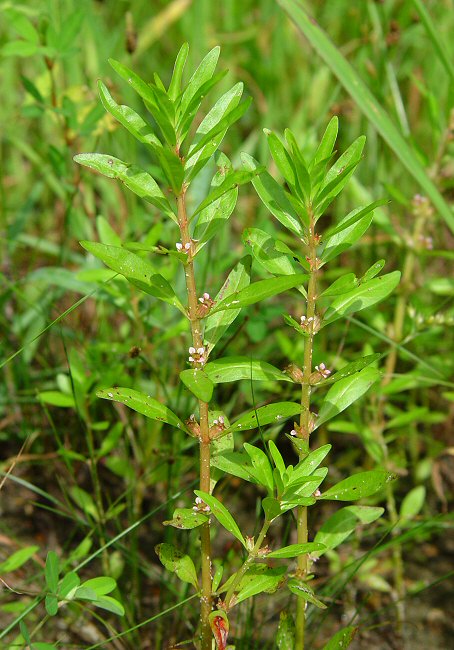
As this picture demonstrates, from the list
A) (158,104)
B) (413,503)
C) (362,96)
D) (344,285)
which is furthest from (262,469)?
(362,96)

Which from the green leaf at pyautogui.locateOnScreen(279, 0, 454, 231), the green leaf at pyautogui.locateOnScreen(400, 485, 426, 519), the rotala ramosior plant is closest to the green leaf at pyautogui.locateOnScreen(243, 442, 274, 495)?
the rotala ramosior plant

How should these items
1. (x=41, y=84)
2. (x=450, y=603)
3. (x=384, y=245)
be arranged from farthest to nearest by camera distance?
1. (x=384, y=245)
2. (x=41, y=84)
3. (x=450, y=603)

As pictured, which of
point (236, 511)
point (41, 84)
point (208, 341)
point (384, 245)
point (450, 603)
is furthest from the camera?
point (384, 245)

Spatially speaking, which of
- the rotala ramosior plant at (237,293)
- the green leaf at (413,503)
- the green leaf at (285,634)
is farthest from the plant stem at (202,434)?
the green leaf at (413,503)

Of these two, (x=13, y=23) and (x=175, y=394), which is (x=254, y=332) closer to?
(x=175, y=394)

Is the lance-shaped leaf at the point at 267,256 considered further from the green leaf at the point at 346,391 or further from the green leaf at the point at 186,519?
the green leaf at the point at 186,519

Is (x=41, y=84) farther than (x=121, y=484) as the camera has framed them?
Yes

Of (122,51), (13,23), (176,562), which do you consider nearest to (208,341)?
(176,562)

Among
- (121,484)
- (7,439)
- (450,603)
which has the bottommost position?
(450,603)
